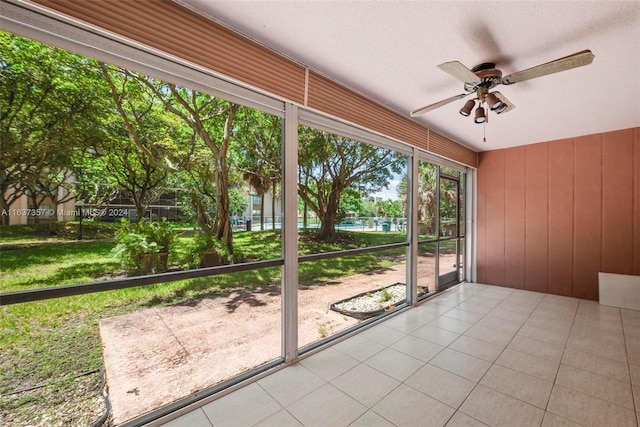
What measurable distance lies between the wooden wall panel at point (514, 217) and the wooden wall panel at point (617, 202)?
0.97 m

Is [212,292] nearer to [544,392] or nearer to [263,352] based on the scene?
[263,352]

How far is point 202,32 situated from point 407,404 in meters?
2.88

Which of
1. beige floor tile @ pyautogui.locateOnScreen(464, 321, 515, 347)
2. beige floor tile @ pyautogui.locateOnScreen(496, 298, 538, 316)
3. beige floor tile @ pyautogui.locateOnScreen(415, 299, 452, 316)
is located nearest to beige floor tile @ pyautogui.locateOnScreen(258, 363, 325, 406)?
beige floor tile @ pyautogui.locateOnScreen(464, 321, 515, 347)

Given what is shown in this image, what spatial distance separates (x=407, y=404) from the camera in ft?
5.82

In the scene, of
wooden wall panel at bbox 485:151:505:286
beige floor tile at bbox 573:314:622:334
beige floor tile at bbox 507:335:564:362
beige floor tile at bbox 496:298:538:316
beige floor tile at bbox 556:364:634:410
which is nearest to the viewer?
beige floor tile at bbox 556:364:634:410

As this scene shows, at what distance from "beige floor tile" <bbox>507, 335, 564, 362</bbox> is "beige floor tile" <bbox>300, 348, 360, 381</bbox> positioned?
168 cm

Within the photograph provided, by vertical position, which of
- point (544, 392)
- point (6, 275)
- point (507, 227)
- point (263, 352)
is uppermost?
point (507, 227)

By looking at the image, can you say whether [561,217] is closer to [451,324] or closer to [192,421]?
[451,324]

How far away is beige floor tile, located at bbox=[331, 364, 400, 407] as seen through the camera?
185 centimetres

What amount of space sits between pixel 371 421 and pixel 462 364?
3.67ft

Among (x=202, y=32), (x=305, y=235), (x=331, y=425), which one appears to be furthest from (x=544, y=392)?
(x=202, y=32)

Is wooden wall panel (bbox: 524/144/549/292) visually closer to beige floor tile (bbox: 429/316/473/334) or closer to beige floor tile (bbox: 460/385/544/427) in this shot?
beige floor tile (bbox: 429/316/473/334)

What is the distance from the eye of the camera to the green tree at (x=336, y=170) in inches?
188

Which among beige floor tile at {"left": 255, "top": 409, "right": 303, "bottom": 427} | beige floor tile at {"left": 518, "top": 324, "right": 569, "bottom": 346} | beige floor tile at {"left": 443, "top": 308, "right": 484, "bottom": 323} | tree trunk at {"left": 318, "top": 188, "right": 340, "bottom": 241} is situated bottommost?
beige floor tile at {"left": 255, "top": 409, "right": 303, "bottom": 427}
